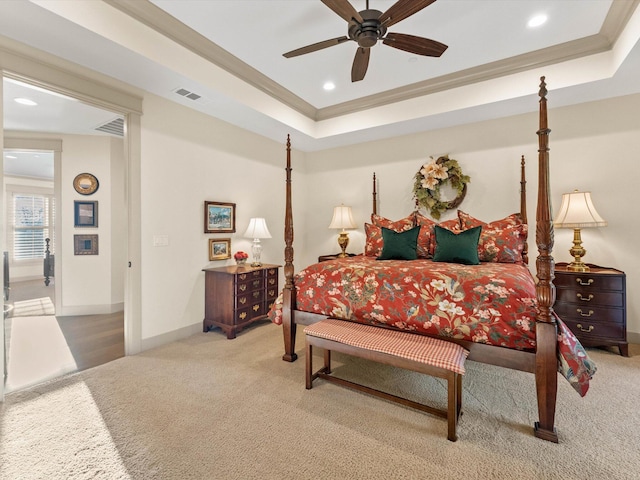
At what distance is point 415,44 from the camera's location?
7.68ft

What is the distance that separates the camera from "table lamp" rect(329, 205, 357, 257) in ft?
15.6

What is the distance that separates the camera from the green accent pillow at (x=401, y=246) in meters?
3.45

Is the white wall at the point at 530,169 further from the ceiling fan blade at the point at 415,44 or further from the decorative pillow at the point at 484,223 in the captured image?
the ceiling fan blade at the point at 415,44

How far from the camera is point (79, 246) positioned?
454cm

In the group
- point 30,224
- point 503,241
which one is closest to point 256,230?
point 503,241

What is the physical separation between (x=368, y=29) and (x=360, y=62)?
1.16 feet

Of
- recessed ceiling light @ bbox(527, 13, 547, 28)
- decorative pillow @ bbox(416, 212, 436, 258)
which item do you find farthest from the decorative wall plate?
recessed ceiling light @ bbox(527, 13, 547, 28)

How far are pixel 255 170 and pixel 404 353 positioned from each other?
3514mm

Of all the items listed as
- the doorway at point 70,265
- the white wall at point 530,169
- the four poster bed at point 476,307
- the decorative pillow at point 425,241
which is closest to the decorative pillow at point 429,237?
the decorative pillow at point 425,241

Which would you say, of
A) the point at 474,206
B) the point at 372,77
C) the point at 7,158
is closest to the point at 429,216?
the point at 474,206

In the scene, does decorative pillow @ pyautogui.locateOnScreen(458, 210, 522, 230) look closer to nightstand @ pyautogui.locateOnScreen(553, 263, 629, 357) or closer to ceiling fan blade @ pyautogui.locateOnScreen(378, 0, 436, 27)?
nightstand @ pyautogui.locateOnScreen(553, 263, 629, 357)

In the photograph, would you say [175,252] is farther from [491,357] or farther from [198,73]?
[491,357]

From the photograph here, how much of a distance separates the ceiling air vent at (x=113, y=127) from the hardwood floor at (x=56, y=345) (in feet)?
8.96

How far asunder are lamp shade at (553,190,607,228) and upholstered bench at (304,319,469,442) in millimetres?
2270
